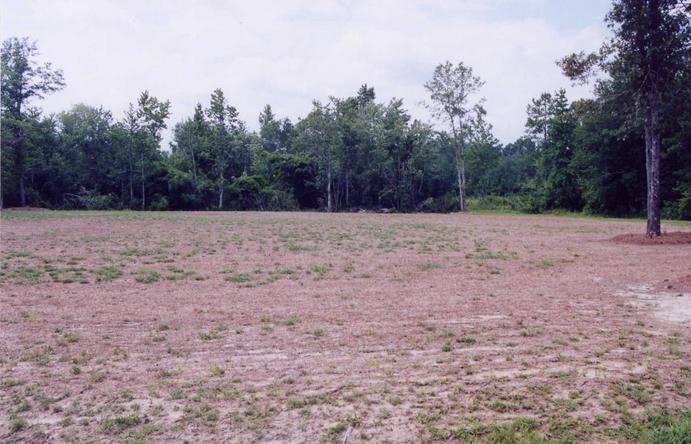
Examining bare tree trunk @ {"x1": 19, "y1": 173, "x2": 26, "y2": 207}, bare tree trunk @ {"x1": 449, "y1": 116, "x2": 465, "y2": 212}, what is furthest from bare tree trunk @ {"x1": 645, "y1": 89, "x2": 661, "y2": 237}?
bare tree trunk @ {"x1": 19, "y1": 173, "x2": 26, "y2": 207}

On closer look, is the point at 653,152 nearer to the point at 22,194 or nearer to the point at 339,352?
the point at 339,352

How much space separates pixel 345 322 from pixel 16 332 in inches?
167

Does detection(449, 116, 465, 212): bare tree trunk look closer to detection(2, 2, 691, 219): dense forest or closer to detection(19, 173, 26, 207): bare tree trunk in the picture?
detection(2, 2, 691, 219): dense forest

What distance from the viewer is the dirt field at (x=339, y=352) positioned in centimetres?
399

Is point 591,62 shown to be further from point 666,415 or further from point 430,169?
point 430,169

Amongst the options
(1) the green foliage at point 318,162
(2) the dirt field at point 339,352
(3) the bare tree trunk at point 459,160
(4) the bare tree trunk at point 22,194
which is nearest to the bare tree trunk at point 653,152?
(2) the dirt field at point 339,352

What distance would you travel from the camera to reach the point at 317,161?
58031 mm

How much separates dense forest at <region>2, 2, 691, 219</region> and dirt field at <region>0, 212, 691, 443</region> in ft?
95.3

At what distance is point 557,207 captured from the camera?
47.6 m

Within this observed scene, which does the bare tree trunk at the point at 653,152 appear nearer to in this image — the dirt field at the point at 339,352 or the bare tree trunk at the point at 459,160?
the dirt field at the point at 339,352

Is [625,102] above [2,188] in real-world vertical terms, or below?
above

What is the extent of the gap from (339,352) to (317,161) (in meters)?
53.1

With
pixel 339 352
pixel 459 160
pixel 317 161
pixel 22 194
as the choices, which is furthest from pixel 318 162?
pixel 339 352

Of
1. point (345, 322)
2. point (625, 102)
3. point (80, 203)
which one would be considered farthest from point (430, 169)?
point (345, 322)
